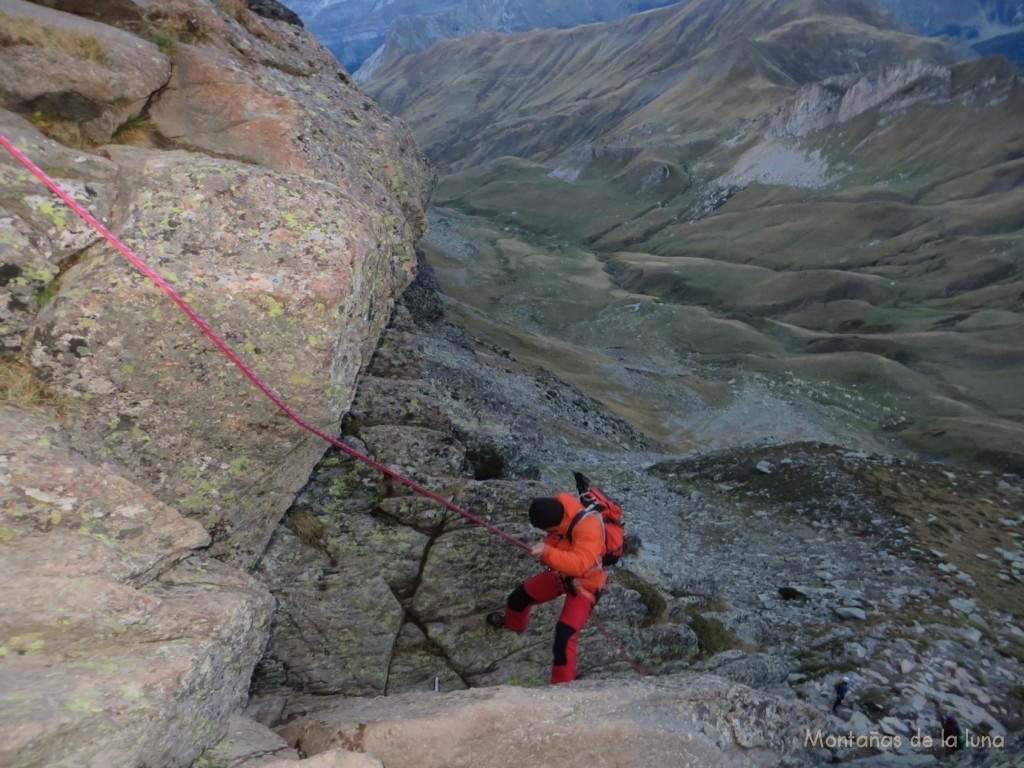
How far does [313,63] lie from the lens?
53.8ft

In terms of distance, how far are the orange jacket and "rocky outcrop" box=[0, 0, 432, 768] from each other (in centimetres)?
439

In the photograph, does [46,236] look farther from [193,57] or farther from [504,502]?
[504,502]

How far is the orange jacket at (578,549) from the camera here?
10531 millimetres

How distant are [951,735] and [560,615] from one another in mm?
7679

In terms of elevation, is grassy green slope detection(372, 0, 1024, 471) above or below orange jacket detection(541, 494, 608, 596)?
above

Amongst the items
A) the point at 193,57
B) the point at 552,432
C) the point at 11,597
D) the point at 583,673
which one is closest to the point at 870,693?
the point at 583,673

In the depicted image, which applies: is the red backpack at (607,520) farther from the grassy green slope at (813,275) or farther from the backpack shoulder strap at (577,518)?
the grassy green slope at (813,275)

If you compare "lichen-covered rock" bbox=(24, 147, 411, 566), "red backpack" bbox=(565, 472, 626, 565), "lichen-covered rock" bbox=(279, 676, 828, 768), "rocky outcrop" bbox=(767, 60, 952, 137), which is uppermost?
"rocky outcrop" bbox=(767, 60, 952, 137)

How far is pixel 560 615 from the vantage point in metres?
11.4

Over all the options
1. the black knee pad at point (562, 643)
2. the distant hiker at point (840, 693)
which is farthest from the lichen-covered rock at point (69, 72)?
the distant hiker at point (840, 693)

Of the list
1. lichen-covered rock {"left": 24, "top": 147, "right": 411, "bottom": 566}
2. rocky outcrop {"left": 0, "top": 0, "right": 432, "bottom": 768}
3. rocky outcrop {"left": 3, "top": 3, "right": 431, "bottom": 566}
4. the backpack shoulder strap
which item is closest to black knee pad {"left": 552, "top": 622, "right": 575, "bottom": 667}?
the backpack shoulder strap

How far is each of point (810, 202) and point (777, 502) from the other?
146 meters

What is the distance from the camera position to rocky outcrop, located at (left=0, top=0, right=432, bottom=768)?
5.97 metres

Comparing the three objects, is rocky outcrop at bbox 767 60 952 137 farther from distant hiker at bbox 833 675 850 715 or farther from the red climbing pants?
the red climbing pants
